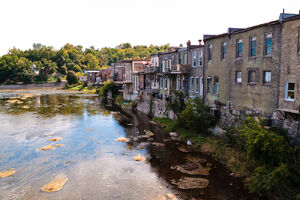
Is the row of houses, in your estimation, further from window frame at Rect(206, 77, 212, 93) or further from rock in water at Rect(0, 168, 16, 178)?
rock in water at Rect(0, 168, 16, 178)

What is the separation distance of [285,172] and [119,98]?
184ft

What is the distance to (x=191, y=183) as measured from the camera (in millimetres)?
19984

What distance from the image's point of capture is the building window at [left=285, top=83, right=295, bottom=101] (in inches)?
758

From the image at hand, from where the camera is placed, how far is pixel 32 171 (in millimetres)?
22578

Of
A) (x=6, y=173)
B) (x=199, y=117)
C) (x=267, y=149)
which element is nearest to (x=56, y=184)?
(x=6, y=173)

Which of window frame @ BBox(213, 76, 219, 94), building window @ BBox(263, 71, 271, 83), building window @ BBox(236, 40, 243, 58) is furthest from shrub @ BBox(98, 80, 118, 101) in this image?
building window @ BBox(263, 71, 271, 83)

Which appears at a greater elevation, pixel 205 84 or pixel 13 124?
pixel 205 84

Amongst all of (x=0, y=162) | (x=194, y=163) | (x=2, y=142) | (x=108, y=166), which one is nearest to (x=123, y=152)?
(x=108, y=166)

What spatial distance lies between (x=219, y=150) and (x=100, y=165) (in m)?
11.2

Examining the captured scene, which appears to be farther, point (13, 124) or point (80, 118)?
point (80, 118)

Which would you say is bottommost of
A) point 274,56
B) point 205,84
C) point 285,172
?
point 285,172

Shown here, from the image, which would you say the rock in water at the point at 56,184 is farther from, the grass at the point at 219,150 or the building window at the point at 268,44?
the building window at the point at 268,44

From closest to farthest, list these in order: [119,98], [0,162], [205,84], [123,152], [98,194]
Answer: [98,194] → [0,162] → [123,152] → [205,84] → [119,98]

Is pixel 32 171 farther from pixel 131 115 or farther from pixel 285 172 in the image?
pixel 131 115
